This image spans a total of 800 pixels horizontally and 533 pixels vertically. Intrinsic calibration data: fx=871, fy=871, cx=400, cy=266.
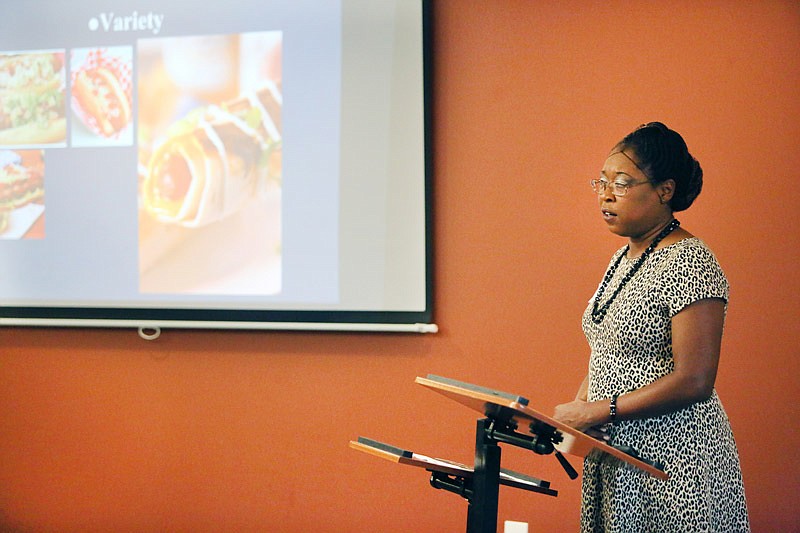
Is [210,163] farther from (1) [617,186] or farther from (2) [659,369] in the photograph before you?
(2) [659,369]

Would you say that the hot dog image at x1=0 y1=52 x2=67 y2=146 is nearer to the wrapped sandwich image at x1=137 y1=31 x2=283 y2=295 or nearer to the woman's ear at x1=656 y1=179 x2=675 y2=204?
the wrapped sandwich image at x1=137 y1=31 x2=283 y2=295

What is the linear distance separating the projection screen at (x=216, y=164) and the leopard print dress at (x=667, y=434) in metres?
→ 1.37

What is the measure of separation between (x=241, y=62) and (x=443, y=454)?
5.42 feet

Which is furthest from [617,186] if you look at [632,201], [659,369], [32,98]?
[32,98]

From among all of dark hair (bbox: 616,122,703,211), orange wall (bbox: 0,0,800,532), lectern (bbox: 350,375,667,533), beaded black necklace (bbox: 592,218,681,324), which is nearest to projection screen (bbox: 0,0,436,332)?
orange wall (bbox: 0,0,800,532)

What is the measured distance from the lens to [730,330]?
2979 mm

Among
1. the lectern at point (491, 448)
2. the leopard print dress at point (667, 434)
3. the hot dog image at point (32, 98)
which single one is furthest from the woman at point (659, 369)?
the hot dog image at point (32, 98)

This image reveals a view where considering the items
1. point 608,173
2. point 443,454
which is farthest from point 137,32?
point 608,173

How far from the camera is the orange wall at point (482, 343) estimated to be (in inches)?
117

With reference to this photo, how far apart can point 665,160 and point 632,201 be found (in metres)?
0.11

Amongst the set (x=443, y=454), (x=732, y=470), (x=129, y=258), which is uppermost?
(x=129, y=258)

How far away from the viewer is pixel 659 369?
1.80m

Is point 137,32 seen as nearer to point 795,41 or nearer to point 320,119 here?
point 320,119

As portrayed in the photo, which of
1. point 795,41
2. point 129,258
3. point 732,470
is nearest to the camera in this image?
point 732,470
